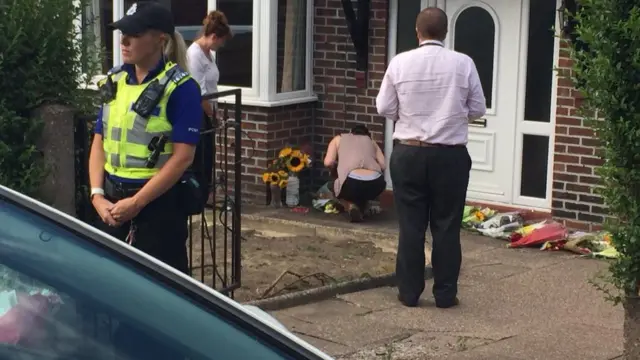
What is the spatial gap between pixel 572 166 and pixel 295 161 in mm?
2581

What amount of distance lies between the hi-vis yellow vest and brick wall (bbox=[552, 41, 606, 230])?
5.06 metres

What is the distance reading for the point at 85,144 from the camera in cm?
605

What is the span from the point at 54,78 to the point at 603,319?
3657 mm

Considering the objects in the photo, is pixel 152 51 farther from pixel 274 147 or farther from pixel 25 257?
pixel 274 147

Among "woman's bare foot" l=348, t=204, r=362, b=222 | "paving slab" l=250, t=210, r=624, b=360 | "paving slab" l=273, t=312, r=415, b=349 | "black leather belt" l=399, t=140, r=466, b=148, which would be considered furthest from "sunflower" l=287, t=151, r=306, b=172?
"paving slab" l=273, t=312, r=415, b=349

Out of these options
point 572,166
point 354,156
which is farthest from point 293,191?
point 572,166

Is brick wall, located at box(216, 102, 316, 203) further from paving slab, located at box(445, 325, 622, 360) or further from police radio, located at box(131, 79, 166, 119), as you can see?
police radio, located at box(131, 79, 166, 119)

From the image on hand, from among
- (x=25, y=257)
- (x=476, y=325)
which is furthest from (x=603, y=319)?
(x=25, y=257)

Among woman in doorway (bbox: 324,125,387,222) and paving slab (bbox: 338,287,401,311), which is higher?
woman in doorway (bbox: 324,125,387,222)

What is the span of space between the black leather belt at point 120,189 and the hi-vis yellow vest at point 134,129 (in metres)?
0.04

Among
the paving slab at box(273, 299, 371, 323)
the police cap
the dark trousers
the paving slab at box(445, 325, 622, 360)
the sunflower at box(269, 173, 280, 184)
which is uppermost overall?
the police cap

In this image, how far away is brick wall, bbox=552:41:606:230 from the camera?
9633mm

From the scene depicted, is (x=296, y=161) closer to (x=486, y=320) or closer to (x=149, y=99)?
(x=486, y=320)

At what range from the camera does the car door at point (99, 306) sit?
2.64 m
